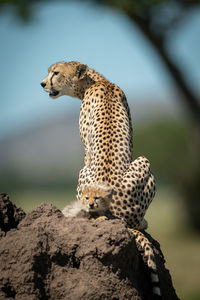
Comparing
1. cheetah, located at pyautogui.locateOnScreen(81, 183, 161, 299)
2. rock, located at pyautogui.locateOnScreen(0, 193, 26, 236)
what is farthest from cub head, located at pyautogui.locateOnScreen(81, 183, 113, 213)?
rock, located at pyautogui.locateOnScreen(0, 193, 26, 236)

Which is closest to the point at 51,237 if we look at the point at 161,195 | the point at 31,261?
the point at 31,261

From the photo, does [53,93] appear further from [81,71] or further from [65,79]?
[81,71]

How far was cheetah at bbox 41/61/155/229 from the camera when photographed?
4012 millimetres

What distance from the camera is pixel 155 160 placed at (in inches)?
1559

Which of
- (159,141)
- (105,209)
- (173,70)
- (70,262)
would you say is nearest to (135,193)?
(105,209)

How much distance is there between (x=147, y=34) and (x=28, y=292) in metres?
11.3

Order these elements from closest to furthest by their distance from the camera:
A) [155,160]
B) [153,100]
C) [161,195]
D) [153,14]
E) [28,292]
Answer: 1. [28,292]
2. [153,14]
3. [155,160]
4. [161,195]
5. [153,100]

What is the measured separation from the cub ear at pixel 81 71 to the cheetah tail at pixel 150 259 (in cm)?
157

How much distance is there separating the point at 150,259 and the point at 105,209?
16.5 inches

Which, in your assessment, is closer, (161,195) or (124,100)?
(124,100)

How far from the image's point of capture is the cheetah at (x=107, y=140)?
13.2ft

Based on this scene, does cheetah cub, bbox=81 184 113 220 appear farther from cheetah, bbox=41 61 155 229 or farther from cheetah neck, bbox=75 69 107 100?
cheetah neck, bbox=75 69 107 100

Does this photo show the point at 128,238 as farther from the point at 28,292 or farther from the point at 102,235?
the point at 28,292

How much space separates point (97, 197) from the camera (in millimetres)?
3682
